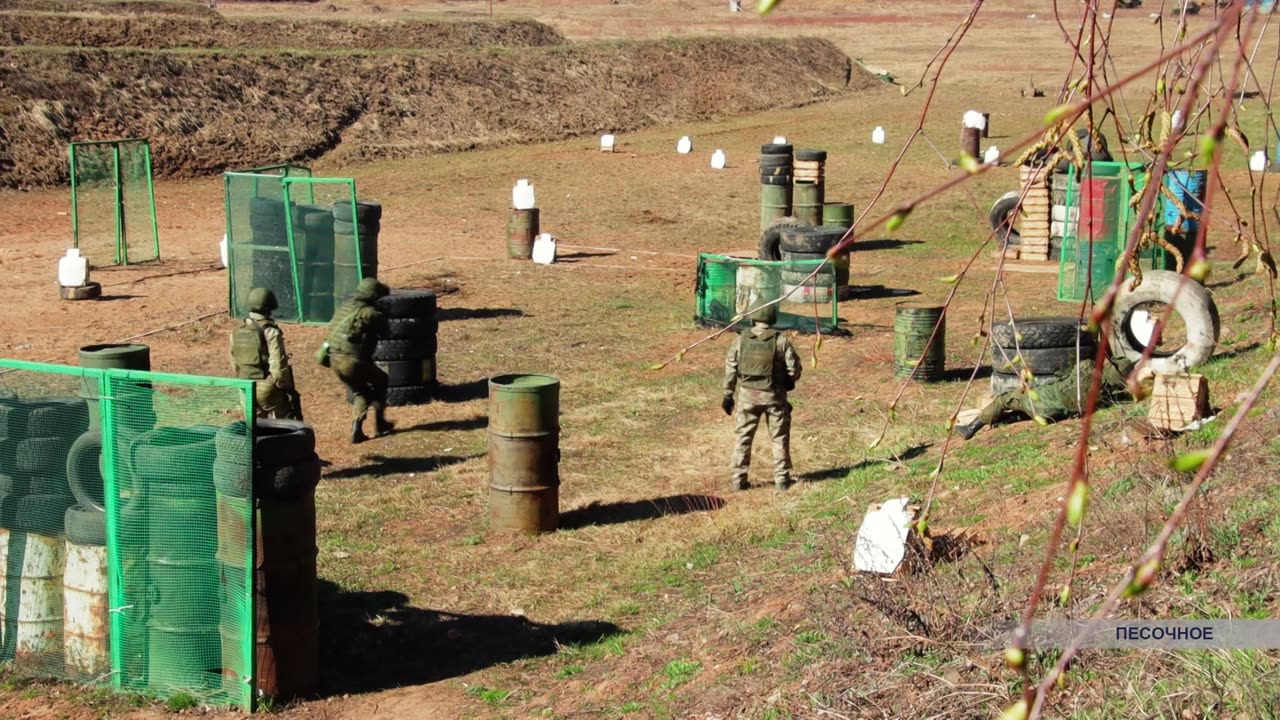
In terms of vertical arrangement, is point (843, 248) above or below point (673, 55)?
below

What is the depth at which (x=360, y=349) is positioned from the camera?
1327cm

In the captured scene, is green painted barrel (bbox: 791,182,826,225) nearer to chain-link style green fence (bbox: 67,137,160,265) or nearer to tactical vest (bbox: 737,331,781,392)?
chain-link style green fence (bbox: 67,137,160,265)

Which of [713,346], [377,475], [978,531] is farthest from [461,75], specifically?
[978,531]

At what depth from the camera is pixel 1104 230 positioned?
61.5 ft

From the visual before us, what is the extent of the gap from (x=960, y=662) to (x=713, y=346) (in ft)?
37.6

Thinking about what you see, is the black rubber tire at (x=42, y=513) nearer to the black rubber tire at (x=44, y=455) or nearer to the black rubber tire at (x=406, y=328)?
the black rubber tire at (x=44, y=455)

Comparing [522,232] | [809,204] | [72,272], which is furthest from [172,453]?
[809,204]

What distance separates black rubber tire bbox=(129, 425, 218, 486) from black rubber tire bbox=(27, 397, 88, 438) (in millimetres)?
561

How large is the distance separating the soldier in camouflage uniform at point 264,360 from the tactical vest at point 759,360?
12.9 ft

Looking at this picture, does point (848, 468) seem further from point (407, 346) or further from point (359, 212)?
point (359, 212)

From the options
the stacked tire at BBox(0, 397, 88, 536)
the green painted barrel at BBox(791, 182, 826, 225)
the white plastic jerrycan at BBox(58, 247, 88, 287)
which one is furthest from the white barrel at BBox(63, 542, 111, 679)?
the green painted barrel at BBox(791, 182, 826, 225)

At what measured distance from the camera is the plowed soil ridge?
114 ft

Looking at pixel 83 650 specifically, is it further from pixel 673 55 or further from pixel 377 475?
pixel 673 55

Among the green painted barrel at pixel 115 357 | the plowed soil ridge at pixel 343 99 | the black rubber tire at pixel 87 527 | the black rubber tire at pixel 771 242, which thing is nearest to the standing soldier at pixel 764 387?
the green painted barrel at pixel 115 357
